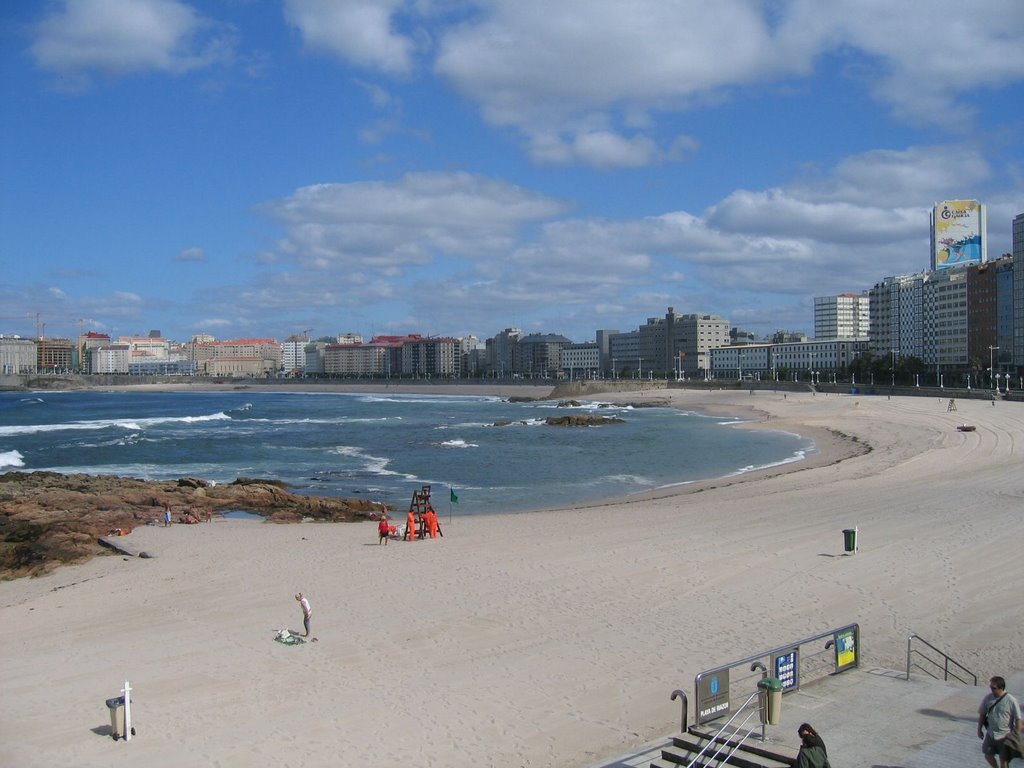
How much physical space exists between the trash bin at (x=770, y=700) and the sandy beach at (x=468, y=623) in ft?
4.09

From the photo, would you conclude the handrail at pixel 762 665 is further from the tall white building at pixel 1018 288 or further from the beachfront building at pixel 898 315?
the beachfront building at pixel 898 315

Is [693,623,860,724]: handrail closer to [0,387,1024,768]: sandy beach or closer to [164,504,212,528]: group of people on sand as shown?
[0,387,1024,768]: sandy beach

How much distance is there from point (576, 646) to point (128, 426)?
59.5 meters

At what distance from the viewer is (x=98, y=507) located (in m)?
23.3

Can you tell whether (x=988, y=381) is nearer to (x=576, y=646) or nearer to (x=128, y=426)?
(x=128, y=426)

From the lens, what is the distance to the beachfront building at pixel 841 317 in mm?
180125

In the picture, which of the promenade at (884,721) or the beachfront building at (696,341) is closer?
the promenade at (884,721)

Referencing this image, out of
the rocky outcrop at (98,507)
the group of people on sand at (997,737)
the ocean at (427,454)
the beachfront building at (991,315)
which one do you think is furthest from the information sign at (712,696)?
the beachfront building at (991,315)

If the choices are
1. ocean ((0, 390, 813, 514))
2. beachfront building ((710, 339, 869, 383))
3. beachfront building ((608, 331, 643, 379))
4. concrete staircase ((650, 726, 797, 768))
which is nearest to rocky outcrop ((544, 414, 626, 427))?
ocean ((0, 390, 813, 514))

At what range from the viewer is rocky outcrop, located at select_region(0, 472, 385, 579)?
17172 mm

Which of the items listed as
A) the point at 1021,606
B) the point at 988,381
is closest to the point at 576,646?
the point at 1021,606

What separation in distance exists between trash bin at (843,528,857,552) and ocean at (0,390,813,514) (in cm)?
1019

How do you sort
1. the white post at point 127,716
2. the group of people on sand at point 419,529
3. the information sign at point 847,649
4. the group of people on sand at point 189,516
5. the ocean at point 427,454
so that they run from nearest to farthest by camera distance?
the white post at point 127,716 < the information sign at point 847,649 < the group of people on sand at point 419,529 < the group of people on sand at point 189,516 < the ocean at point 427,454

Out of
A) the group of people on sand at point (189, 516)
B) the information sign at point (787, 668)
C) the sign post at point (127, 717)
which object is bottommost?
the group of people on sand at point (189, 516)
